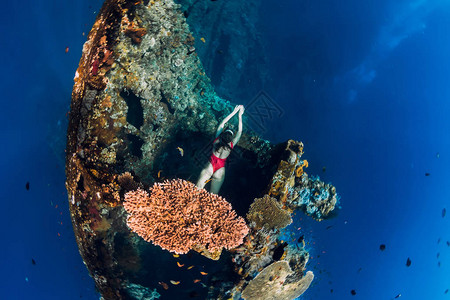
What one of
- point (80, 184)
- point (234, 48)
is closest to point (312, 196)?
point (80, 184)

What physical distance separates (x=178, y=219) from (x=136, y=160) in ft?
6.89

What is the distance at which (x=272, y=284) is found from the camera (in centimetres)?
496

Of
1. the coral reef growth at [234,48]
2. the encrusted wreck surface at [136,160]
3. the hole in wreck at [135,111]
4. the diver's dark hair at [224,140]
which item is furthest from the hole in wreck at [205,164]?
the coral reef growth at [234,48]

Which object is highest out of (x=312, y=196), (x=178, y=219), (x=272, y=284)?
(x=312, y=196)

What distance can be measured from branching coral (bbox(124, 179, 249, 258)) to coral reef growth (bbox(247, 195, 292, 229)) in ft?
2.02

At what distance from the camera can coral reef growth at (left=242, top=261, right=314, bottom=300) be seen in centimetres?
464

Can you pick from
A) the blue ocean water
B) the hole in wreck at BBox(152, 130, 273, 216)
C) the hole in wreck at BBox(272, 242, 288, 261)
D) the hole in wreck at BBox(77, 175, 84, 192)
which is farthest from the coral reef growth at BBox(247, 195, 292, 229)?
the blue ocean water

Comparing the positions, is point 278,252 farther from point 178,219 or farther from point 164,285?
point 164,285

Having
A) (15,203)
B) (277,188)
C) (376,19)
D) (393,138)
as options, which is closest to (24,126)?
(15,203)

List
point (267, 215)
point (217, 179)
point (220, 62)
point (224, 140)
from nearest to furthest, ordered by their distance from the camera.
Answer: point (267, 215) < point (224, 140) < point (217, 179) < point (220, 62)

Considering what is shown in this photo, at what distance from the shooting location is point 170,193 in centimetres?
382

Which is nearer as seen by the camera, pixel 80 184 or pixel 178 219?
pixel 178 219

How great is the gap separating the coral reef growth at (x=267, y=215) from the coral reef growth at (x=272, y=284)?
0.95 metres

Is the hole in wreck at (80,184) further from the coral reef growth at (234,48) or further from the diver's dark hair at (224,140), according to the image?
the coral reef growth at (234,48)
